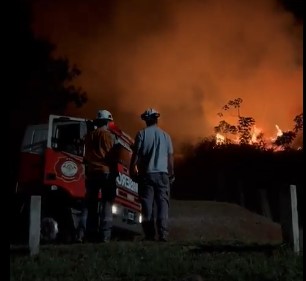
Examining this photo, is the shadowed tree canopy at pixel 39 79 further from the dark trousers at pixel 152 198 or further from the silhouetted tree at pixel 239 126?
the dark trousers at pixel 152 198

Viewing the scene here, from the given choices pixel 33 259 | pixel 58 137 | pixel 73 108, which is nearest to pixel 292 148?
pixel 73 108

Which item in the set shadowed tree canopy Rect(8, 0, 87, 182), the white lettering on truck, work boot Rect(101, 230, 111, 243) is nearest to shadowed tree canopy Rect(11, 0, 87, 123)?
shadowed tree canopy Rect(8, 0, 87, 182)

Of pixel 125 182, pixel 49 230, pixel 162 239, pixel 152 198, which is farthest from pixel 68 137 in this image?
pixel 162 239

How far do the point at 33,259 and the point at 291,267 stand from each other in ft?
9.12

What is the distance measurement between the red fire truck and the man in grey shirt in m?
1.37

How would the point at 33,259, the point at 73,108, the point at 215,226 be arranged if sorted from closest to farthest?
the point at 33,259 → the point at 215,226 → the point at 73,108

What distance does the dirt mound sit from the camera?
15359 millimetres

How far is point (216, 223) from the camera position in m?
16.7

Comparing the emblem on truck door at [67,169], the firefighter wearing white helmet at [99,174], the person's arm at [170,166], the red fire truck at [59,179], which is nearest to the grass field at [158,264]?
the firefighter wearing white helmet at [99,174]

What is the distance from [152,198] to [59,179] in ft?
6.57

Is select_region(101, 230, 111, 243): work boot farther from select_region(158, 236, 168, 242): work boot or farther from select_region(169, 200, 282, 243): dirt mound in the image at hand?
select_region(169, 200, 282, 243): dirt mound

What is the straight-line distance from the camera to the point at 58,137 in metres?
11.0

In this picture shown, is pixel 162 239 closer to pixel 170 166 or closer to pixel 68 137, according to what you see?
pixel 170 166

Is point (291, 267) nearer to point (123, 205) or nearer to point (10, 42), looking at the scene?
point (123, 205)
